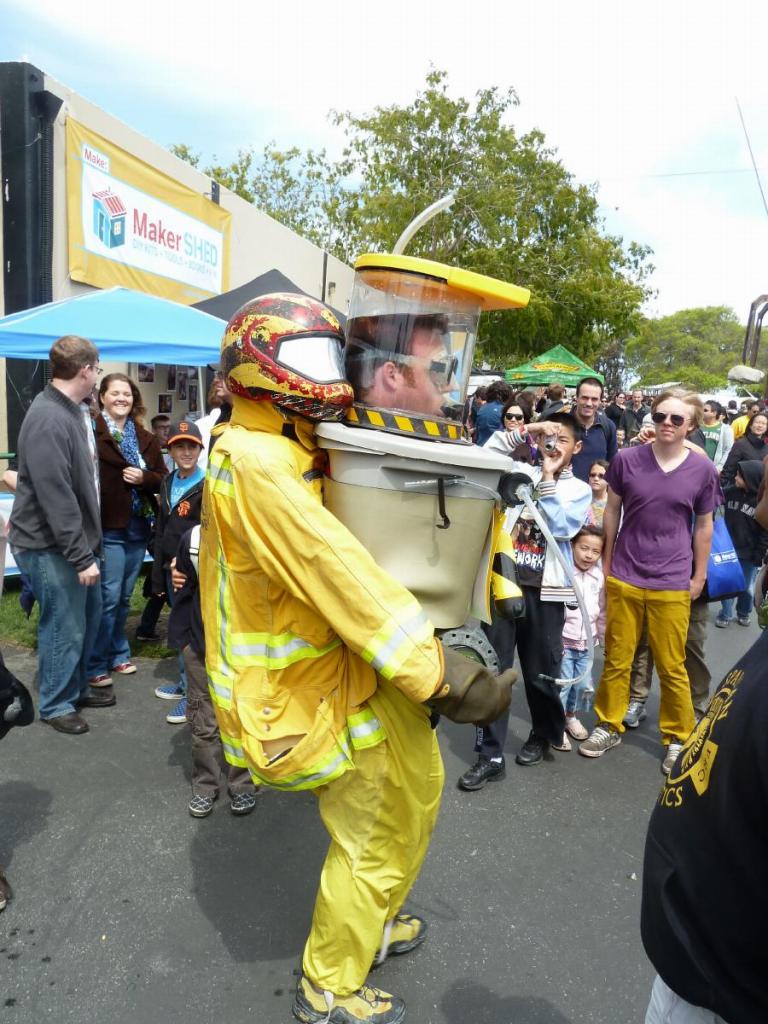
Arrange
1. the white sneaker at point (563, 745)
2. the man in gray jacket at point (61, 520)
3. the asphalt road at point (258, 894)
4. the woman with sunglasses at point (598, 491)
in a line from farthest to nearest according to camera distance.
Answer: the woman with sunglasses at point (598, 491) → the white sneaker at point (563, 745) → the man in gray jacket at point (61, 520) → the asphalt road at point (258, 894)

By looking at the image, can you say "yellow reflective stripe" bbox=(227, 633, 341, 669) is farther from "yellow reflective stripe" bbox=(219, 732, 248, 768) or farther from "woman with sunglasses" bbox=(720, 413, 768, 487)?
"woman with sunglasses" bbox=(720, 413, 768, 487)

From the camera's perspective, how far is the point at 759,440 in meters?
7.42

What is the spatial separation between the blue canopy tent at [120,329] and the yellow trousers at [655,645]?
4320 millimetres

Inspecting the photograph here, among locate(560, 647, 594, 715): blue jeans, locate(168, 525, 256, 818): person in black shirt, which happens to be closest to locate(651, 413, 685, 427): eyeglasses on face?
locate(560, 647, 594, 715): blue jeans

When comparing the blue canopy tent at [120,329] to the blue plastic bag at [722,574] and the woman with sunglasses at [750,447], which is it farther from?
the woman with sunglasses at [750,447]

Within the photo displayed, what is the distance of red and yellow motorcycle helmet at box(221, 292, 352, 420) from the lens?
1934 millimetres

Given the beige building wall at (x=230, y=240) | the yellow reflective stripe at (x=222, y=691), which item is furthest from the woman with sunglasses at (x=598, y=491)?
the beige building wall at (x=230, y=240)

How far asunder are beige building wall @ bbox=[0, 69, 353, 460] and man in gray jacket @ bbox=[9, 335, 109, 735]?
14.0ft

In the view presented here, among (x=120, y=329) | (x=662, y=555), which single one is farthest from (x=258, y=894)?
(x=120, y=329)

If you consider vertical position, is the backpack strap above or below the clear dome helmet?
below

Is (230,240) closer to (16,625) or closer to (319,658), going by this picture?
(16,625)

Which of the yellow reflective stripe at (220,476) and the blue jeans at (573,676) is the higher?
the yellow reflective stripe at (220,476)

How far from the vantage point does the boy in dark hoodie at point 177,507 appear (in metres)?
4.07

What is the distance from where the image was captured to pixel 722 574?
424 cm
